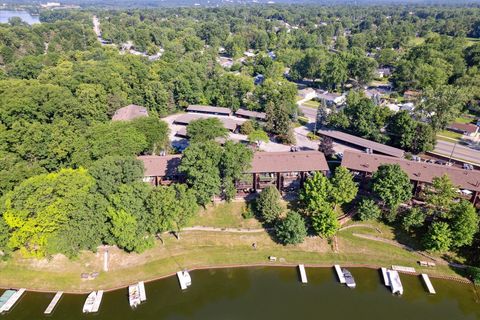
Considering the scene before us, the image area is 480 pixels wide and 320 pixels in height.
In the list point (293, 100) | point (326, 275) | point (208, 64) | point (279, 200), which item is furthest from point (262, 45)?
point (326, 275)

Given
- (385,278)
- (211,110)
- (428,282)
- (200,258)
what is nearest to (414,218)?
(428,282)

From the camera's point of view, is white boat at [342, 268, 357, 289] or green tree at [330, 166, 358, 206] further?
green tree at [330, 166, 358, 206]

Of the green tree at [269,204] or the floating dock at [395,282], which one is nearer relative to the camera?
the floating dock at [395,282]

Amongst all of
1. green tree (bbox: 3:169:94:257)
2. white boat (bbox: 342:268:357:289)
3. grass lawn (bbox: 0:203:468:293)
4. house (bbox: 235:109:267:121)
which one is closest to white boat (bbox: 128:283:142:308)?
grass lawn (bbox: 0:203:468:293)

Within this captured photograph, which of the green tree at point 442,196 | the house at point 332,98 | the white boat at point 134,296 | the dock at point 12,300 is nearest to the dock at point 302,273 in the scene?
the green tree at point 442,196

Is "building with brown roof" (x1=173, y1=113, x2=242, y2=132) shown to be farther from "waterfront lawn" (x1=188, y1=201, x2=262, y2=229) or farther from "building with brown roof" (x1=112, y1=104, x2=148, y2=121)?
"waterfront lawn" (x1=188, y1=201, x2=262, y2=229)

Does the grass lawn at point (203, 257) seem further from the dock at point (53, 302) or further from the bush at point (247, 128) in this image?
the bush at point (247, 128)

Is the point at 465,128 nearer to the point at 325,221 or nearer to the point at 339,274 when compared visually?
the point at 325,221

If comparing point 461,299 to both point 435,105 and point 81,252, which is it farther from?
point 81,252
